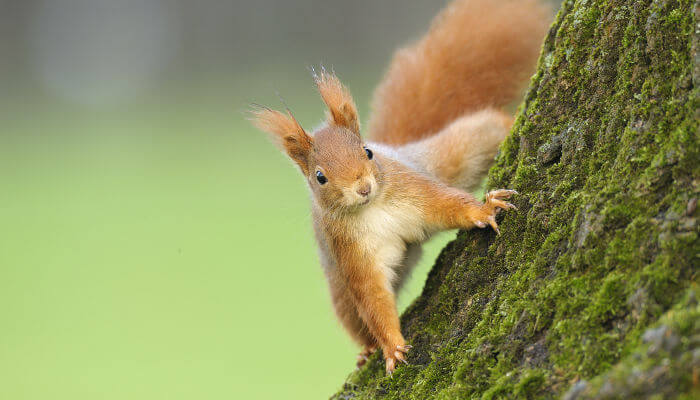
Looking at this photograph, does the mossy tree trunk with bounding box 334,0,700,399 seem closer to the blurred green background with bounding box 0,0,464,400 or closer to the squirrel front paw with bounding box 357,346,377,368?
the squirrel front paw with bounding box 357,346,377,368

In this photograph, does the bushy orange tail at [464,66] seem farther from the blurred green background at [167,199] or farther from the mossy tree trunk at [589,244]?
the mossy tree trunk at [589,244]

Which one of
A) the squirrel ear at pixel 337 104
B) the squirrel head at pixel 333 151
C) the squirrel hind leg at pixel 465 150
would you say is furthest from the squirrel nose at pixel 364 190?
the squirrel hind leg at pixel 465 150

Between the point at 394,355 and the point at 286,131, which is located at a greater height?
the point at 286,131

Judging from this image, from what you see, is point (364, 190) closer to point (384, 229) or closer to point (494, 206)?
point (384, 229)

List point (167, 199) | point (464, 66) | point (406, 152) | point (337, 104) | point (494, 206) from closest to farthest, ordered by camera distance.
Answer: point (494, 206) < point (337, 104) < point (406, 152) < point (464, 66) < point (167, 199)

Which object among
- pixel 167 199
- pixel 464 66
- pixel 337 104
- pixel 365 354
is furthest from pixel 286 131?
pixel 167 199

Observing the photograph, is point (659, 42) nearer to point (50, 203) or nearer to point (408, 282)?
point (408, 282)

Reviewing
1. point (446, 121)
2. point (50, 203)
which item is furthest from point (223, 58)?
point (446, 121)
